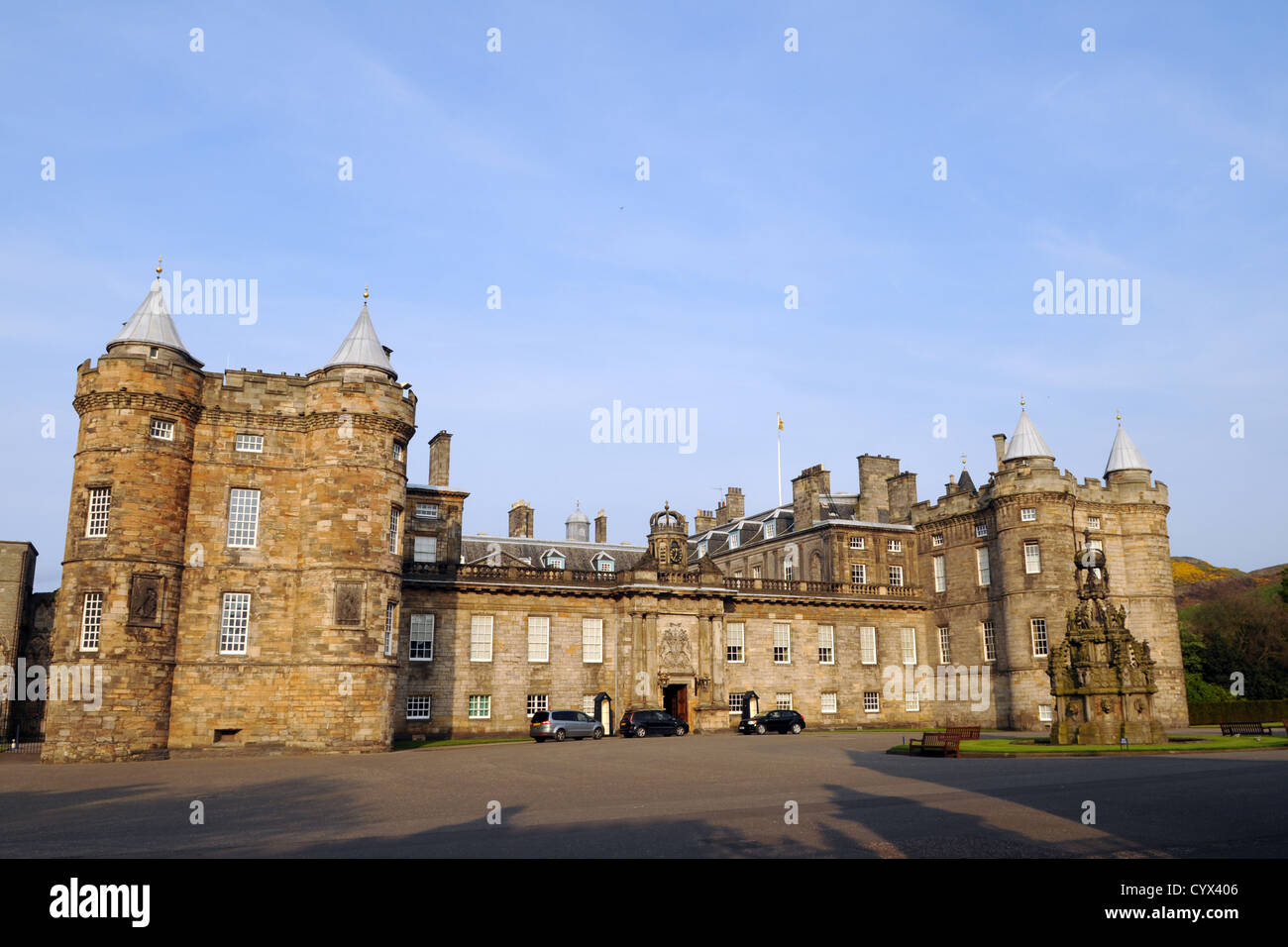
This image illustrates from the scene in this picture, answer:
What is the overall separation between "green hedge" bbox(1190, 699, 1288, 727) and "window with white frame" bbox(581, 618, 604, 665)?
109 ft

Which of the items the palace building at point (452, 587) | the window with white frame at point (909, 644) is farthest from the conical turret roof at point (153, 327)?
the window with white frame at point (909, 644)

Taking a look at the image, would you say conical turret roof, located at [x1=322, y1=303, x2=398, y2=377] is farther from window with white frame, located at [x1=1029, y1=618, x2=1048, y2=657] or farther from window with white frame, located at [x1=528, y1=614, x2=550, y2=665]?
window with white frame, located at [x1=1029, y1=618, x2=1048, y2=657]

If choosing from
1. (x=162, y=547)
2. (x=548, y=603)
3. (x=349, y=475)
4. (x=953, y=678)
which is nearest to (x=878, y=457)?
(x=953, y=678)

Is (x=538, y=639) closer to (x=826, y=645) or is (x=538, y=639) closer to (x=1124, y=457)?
(x=826, y=645)

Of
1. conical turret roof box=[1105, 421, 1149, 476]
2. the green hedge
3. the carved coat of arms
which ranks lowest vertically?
the green hedge

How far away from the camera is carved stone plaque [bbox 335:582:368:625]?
113 feet

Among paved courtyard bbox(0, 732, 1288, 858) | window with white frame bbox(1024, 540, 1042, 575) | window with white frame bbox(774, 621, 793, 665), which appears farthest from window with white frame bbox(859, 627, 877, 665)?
paved courtyard bbox(0, 732, 1288, 858)

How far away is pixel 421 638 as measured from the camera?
143 ft

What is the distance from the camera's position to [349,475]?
3541 cm

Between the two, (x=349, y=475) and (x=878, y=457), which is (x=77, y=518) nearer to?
(x=349, y=475)

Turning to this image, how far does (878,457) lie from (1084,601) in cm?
2913

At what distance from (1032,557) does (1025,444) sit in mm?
5998

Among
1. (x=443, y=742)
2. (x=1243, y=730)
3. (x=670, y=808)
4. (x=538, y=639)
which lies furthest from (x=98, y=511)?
(x=1243, y=730)

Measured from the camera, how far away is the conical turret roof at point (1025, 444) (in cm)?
5022
